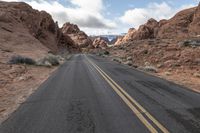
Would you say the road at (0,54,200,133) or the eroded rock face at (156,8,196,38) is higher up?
the eroded rock face at (156,8,196,38)

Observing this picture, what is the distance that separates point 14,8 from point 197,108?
72.5 metres

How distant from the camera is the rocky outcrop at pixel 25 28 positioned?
50375 mm

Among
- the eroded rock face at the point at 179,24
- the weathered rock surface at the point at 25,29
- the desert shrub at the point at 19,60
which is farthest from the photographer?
the eroded rock face at the point at 179,24

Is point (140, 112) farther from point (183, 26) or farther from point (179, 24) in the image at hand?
point (179, 24)

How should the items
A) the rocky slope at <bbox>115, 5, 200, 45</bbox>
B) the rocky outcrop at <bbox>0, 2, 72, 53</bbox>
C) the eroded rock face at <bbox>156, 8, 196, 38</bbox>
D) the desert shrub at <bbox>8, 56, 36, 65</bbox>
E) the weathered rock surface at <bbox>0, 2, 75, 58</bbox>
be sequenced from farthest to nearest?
the eroded rock face at <bbox>156, 8, 196, 38</bbox>, the rocky slope at <bbox>115, 5, 200, 45</bbox>, the rocky outcrop at <bbox>0, 2, 72, 53</bbox>, the weathered rock surface at <bbox>0, 2, 75, 58</bbox>, the desert shrub at <bbox>8, 56, 36, 65</bbox>

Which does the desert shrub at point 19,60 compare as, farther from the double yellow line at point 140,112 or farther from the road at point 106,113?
the double yellow line at point 140,112

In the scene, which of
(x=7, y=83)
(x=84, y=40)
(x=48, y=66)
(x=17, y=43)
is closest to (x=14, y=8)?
(x=17, y=43)

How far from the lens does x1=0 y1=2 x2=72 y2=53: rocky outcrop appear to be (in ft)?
165

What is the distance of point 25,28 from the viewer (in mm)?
65375

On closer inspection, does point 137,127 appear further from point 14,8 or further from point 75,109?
point 14,8

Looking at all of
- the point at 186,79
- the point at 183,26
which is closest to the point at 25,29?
the point at 186,79

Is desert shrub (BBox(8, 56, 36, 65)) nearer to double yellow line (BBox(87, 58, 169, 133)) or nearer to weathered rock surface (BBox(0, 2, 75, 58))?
double yellow line (BBox(87, 58, 169, 133))

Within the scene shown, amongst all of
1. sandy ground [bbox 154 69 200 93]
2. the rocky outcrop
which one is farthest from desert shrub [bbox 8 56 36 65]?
the rocky outcrop

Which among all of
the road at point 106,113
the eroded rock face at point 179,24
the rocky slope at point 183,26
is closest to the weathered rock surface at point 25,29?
the road at point 106,113
